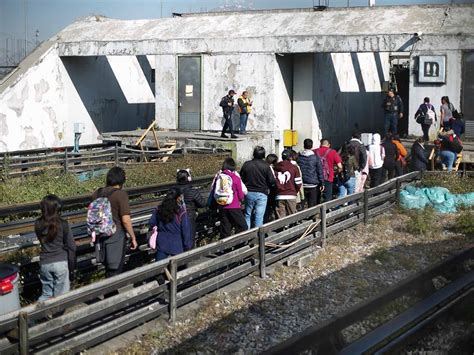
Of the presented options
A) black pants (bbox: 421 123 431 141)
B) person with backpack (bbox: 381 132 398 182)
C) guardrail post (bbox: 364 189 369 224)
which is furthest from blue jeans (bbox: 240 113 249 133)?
guardrail post (bbox: 364 189 369 224)

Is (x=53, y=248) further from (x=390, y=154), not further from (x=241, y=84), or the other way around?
(x=241, y=84)

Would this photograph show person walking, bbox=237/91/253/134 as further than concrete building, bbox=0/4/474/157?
Yes

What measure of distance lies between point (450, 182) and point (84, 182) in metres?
9.53

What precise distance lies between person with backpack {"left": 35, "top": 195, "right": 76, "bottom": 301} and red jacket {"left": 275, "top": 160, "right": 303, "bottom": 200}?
4.91 m

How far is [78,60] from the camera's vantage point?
2783cm

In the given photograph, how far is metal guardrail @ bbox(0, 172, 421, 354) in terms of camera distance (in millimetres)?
6539

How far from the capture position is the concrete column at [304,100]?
24984 millimetres

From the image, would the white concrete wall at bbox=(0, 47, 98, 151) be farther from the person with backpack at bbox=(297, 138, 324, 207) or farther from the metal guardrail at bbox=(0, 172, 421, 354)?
the metal guardrail at bbox=(0, 172, 421, 354)

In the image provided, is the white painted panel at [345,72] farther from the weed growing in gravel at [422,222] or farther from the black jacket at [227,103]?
the weed growing in gravel at [422,222]

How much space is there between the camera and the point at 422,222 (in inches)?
534

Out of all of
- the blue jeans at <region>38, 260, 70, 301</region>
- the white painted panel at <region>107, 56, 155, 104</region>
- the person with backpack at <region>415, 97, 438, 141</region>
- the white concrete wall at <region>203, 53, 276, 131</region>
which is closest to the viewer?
the blue jeans at <region>38, 260, 70, 301</region>

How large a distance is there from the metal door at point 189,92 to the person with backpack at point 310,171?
13.1 m

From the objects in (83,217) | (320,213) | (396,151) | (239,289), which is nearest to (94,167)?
(83,217)

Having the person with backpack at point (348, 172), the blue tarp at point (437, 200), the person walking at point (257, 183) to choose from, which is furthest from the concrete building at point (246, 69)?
the person walking at point (257, 183)
